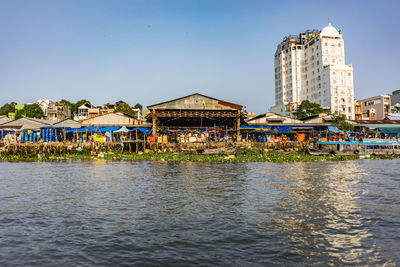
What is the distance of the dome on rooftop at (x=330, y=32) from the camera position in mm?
75338

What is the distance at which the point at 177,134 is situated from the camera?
1606 inches

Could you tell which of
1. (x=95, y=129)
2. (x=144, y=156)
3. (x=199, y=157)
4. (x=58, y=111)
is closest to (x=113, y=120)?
(x=95, y=129)

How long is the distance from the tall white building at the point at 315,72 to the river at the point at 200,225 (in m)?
60.8

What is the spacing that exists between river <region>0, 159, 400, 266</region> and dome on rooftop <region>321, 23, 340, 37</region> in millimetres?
70482

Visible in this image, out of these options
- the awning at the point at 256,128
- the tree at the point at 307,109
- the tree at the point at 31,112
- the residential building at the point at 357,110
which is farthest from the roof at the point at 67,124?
the residential building at the point at 357,110

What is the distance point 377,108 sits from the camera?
230ft

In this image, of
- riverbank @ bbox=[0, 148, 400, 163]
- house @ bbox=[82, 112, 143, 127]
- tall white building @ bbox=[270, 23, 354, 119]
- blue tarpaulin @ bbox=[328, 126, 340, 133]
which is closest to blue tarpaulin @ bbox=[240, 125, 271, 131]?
riverbank @ bbox=[0, 148, 400, 163]

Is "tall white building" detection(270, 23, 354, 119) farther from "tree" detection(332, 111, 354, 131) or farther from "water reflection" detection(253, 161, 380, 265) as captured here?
"water reflection" detection(253, 161, 380, 265)

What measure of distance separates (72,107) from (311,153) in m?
61.0

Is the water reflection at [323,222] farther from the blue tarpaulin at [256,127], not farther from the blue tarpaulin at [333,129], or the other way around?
the blue tarpaulin at [333,129]

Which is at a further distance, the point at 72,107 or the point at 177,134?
the point at 72,107

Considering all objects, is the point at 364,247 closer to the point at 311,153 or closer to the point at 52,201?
the point at 52,201

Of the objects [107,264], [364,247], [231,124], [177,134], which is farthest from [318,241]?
[231,124]

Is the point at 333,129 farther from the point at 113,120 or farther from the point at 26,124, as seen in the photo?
the point at 26,124
